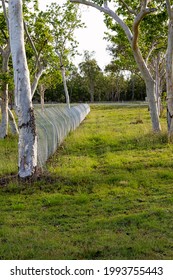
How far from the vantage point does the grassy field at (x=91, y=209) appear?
5695 millimetres

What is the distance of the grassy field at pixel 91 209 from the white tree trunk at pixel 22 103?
1.54 ft

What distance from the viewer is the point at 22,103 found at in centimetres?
946

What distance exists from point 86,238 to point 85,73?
254ft

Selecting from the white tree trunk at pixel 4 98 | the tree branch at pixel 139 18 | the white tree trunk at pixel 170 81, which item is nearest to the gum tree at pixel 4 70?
the white tree trunk at pixel 4 98

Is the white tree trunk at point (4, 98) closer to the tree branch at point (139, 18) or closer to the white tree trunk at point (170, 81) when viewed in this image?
the tree branch at point (139, 18)

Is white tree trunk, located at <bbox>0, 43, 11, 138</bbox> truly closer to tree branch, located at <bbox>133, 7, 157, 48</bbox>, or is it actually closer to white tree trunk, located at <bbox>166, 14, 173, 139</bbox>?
tree branch, located at <bbox>133, 7, 157, 48</bbox>

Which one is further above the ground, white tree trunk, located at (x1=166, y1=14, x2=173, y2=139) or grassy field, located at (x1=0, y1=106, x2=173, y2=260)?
white tree trunk, located at (x1=166, y1=14, x2=173, y2=139)

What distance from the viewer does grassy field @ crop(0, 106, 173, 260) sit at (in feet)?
18.7

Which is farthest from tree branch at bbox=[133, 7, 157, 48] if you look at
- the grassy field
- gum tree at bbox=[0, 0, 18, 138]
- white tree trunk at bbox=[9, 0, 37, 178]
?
white tree trunk at bbox=[9, 0, 37, 178]

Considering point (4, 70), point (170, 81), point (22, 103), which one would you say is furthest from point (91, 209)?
point (4, 70)

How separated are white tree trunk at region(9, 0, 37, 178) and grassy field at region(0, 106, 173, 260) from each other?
1.54 ft

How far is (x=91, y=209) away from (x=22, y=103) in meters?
3.34
